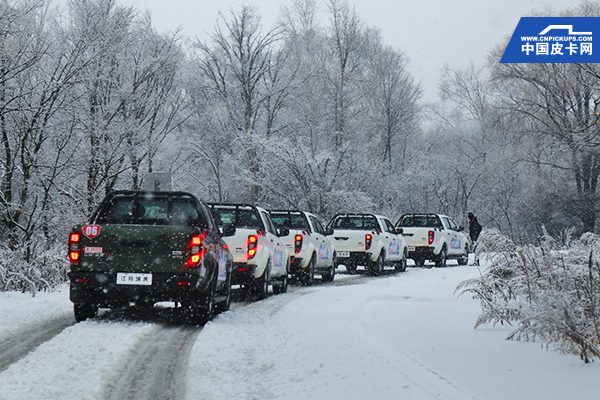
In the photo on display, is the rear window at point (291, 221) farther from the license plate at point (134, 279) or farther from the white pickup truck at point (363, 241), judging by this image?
the license plate at point (134, 279)

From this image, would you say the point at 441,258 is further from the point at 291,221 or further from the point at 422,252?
the point at 291,221

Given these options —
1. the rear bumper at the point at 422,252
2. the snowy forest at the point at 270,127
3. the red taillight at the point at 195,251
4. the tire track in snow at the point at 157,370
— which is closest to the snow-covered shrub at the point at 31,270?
the snowy forest at the point at 270,127

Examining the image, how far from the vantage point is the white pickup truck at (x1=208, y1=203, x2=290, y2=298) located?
37.0ft

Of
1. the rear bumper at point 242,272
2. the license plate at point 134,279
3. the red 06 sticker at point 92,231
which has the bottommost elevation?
the rear bumper at point 242,272

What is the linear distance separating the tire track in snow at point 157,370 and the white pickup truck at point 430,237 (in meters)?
16.0

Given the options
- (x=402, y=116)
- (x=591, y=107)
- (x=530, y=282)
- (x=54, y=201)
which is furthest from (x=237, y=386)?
(x=402, y=116)

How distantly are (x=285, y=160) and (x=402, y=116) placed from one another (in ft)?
54.3

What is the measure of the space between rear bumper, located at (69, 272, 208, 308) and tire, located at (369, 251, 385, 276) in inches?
441

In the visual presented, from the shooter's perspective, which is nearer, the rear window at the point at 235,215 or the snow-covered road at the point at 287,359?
the snow-covered road at the point at 287,359

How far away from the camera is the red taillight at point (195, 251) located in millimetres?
7964

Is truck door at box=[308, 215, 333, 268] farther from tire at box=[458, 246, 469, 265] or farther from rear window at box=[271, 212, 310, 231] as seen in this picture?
tire at box=[458, 246, 469, 265]

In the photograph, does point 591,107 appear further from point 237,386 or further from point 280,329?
point 237,386

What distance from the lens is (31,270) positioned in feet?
39.7

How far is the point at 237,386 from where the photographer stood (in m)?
5.14
